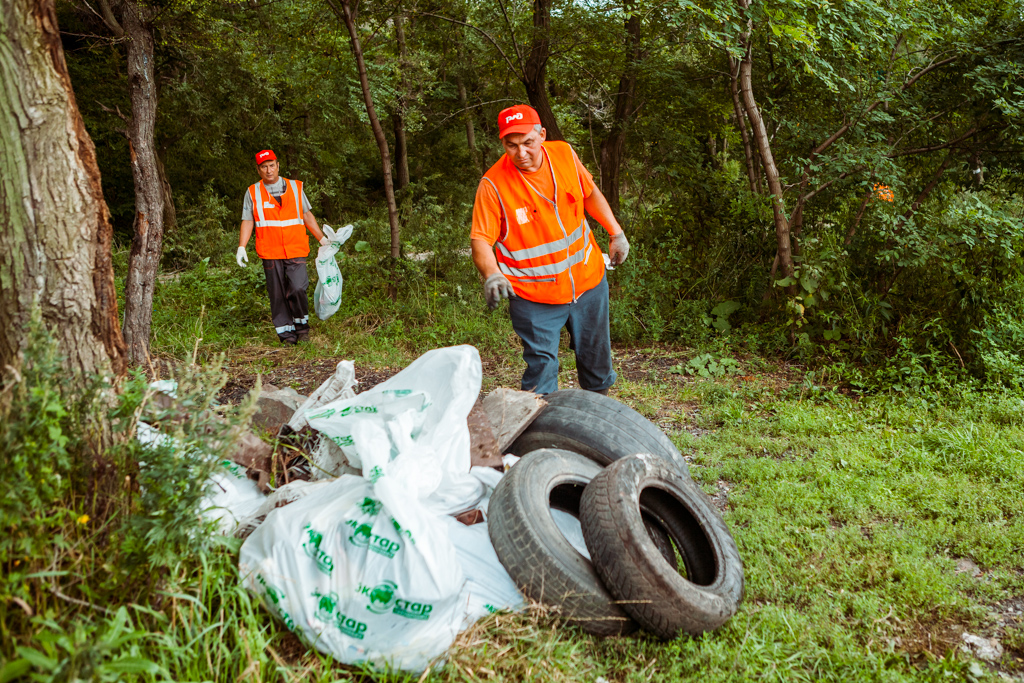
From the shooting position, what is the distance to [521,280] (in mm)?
3807

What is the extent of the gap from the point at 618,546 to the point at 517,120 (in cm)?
231

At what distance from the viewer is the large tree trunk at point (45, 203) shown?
207cm

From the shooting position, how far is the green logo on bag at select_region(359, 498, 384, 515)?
Answer: 2.15m

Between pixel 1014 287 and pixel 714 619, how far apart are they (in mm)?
4351

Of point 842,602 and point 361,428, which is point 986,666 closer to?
point 842,602

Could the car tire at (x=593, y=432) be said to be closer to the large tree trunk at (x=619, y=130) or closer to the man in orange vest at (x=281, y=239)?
the man in orange vest at (x=281, y=239)

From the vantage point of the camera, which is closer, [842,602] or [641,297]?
[842,602]

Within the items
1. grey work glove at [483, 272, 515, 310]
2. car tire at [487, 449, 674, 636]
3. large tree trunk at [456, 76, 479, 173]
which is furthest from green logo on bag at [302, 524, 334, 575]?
large tree trunk at [456, 76, 479, 173]

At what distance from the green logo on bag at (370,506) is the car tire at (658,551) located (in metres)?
0.74

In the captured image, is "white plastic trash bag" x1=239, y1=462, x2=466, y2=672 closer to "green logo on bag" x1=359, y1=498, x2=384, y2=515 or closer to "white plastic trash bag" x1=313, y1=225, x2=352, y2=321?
"green logo on bag" x1=359, y1=498, x2=384, y2=515

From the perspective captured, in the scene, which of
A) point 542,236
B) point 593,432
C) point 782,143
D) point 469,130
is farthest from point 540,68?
point 469,130

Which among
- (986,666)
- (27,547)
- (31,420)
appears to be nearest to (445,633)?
(27,547)

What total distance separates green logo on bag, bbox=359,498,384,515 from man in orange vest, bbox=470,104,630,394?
5.46 ft

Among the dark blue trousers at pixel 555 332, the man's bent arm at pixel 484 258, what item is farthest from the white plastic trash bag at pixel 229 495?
the dark blue trousers at pixel 555 332
